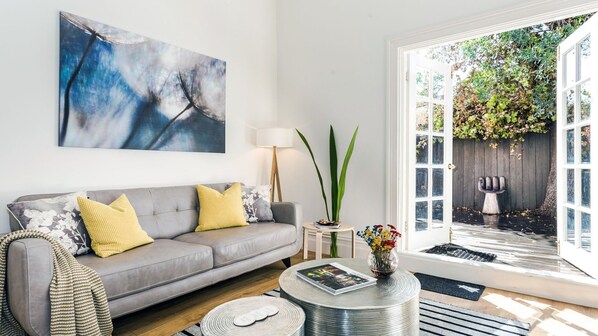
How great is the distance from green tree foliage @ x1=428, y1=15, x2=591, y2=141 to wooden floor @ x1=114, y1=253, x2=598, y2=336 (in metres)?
4.17

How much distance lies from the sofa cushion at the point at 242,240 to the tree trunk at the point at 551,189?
4851 mm

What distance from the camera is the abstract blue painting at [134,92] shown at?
8.43 feet

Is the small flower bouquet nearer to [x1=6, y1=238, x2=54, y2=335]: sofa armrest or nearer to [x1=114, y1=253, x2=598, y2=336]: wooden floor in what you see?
[x1=114, y1=253, x2=598, y2=336]: wooden floor

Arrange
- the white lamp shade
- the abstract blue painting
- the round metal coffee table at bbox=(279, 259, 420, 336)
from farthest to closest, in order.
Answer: the white lamp shade < the abstract blue painting < the round metal coffee table at bbox=(279, 259, 420, 336)

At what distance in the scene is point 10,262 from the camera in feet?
5.35

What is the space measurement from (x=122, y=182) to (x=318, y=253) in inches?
68.9

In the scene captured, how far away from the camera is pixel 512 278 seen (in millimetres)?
2729

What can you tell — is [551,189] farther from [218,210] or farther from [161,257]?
[161,257]

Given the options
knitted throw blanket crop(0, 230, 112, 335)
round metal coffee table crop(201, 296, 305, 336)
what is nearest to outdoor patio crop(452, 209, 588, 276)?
round metal coffee table crop(201, 296, 305, 336)

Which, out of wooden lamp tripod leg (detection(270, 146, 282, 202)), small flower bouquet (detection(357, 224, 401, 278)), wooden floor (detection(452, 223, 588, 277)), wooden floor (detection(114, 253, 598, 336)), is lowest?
wooden floor (detection(114, 253, 598, 336))

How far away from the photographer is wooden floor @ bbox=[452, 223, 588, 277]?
3.28 m

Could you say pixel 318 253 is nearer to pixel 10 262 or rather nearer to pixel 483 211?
pixel 10 262

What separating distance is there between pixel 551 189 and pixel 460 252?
10.4 feet

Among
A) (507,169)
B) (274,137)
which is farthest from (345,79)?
(507,169)
